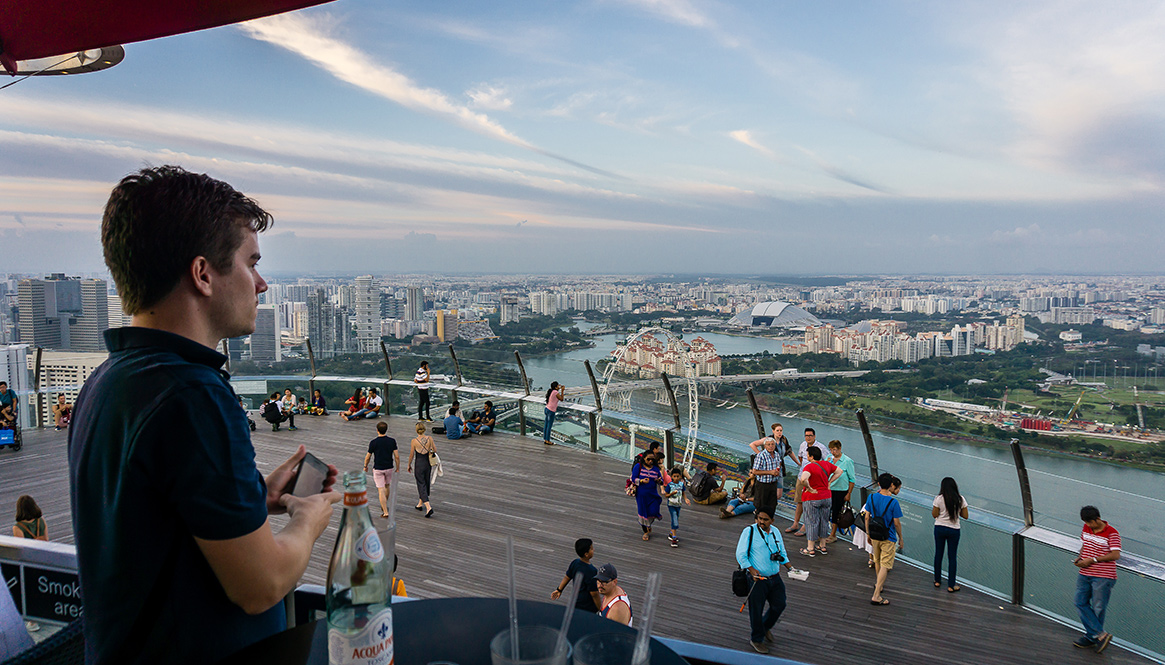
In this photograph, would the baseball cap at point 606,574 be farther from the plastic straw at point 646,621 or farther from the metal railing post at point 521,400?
the metal railing post at point 521,400

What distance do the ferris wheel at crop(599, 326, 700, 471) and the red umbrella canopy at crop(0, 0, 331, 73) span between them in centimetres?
803

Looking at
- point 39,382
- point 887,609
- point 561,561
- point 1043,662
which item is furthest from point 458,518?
point 39,382

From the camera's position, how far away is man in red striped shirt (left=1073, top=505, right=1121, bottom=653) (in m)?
5.31

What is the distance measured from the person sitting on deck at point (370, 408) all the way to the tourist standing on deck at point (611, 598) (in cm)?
903

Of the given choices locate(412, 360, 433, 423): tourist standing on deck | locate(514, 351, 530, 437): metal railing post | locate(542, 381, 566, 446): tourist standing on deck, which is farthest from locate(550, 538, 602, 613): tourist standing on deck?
locate(412, 360, 433, 423): tourist standing on deck

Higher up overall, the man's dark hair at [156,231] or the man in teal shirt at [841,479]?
the man's dark hair at [156,231]

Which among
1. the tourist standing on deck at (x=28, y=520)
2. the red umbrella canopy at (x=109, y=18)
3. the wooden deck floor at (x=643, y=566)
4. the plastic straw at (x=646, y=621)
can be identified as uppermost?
the red umbrella canopy at (x=109, y=18)

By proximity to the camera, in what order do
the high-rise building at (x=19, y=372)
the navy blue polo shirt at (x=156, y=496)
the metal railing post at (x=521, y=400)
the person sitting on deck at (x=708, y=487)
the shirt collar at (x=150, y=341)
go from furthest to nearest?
the metal railing post at (x=521, y=400) < the high-rise building at (x=19, y=372) < the person sitting on deck at (x=708, y=487) < the shirt collar at (x=150, y=341) < the navy blue polo shirt at (x=156, y=496)

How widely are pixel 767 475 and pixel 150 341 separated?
7475mm

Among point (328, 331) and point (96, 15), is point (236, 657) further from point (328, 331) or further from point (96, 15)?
point (328, 331)

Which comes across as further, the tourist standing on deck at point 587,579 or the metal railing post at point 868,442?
the metal railing post at point 868,442

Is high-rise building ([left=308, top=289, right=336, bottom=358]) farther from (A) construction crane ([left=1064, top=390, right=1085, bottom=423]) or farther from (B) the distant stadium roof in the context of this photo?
(B) the distant stadium roof

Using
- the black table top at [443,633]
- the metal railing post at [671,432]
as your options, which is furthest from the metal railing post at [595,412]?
the black table top at [443,633]

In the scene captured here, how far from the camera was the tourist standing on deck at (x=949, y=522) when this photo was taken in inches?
249
